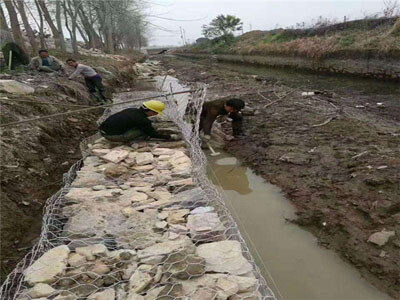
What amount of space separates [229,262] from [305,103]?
673 centimetres

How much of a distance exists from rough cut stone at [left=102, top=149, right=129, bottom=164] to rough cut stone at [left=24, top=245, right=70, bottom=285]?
192cm

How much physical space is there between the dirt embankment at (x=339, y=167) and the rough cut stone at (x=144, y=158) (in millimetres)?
1793

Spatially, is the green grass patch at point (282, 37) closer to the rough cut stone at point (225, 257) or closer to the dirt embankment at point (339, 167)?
the dirt embankment at point (339, 167)

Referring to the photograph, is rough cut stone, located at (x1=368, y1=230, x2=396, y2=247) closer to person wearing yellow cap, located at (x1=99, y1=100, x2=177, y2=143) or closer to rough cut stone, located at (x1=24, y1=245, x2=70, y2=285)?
rough cut stone, located at (x1=24, y1=245, x2=70, y2=285)

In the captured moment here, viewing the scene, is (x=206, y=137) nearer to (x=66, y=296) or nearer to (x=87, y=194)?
(x=87, y=194)

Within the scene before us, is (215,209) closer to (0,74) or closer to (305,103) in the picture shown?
(305,103)

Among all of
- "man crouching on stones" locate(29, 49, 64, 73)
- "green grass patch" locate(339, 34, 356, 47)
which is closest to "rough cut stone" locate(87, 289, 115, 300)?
"man crouching on stones" locate(29, 49, 64, 73)

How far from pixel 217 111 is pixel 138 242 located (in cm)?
378

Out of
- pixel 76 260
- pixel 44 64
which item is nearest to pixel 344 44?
pixel 44 64

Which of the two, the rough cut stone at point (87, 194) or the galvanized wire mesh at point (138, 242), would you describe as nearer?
the galvanized wire mesh at point (138, 242)

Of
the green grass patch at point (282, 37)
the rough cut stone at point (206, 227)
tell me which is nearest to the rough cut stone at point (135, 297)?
the rough cut stone at point (206, 227)

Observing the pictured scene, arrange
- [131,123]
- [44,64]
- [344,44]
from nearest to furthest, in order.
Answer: [131,123], [44,64], [344,44]

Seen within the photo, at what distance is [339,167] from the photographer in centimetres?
438

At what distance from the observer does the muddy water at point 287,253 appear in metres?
2.63
